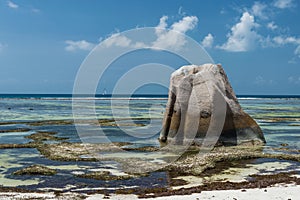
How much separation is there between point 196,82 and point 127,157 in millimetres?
8489

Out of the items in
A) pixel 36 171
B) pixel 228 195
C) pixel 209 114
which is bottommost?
pixel 36 171

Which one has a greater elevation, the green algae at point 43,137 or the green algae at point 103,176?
the green algae at point 43,137

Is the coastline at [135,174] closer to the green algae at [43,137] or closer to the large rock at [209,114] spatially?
the large rock at [209,114]

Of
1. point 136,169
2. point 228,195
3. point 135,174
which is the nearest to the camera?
point 228,195

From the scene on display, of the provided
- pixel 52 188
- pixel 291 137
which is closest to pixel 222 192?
pixel 52 188

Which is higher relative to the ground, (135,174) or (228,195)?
(228,195)

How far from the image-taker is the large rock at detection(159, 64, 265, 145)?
25703 millimetres

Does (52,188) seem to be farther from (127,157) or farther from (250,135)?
(250,135)

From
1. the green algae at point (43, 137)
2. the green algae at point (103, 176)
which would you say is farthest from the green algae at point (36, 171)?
the green algae at point (43, 137)

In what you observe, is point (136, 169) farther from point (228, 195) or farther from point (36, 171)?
point (228, 195)

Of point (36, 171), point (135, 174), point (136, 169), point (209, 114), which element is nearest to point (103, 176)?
point (135, 174)

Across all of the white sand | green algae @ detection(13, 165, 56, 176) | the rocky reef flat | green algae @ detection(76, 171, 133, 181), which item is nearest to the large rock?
the rocky reef flat

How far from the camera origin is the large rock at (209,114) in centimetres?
2570

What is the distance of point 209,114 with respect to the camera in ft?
84.4
